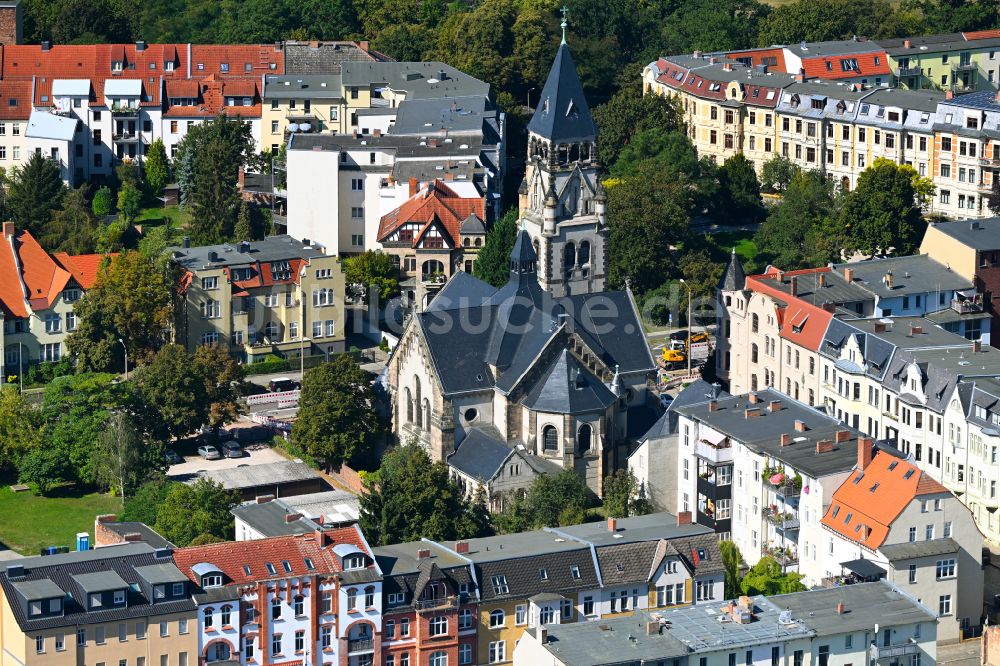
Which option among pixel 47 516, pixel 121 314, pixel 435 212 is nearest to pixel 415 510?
pixel 47 516

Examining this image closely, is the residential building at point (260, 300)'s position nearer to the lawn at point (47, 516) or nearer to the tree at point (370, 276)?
the tree at point (370, 276)

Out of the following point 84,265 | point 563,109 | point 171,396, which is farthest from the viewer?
point 84,265

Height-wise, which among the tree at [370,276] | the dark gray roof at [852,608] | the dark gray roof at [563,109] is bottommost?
the dark gray roof at [852,608]

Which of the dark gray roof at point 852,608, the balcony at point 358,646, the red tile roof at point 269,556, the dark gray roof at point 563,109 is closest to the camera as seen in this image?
the dark gray roof at point 852,608

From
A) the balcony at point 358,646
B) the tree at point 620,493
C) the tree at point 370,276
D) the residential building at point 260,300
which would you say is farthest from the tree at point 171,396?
the balcony at point 358,646

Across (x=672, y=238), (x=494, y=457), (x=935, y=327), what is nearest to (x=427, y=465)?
(x=494, y=457)

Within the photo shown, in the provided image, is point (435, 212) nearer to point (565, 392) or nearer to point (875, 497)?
point (565, 392)
